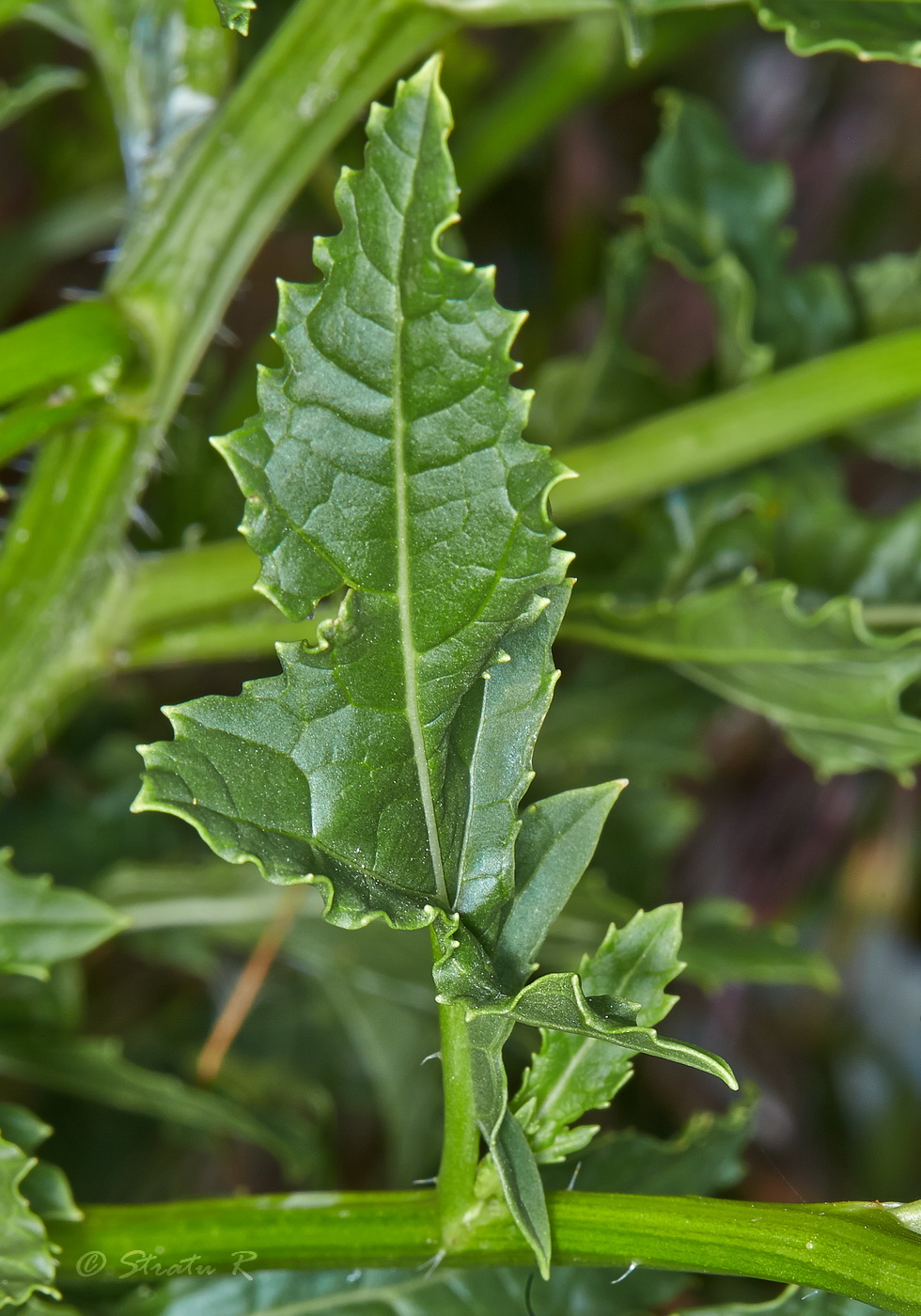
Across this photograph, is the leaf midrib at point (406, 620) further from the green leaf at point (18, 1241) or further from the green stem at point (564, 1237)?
the green leaf at point (18, 1241)

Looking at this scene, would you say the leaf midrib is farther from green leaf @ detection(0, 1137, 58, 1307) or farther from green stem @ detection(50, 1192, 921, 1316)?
green leaf @ detection(0, 1137, 58, 1307)

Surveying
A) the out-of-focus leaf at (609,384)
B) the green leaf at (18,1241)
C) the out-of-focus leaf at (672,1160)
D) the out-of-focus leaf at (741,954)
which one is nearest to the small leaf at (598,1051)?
the out-of-focus leaf at (672,1160)

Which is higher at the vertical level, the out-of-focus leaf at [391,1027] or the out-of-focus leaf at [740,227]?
the out-of-focus leaf at [740,227]

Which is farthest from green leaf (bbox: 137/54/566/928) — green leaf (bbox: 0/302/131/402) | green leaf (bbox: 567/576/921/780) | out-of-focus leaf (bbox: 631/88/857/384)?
out-of-focus leaf (bbox: 631/88/857/384)

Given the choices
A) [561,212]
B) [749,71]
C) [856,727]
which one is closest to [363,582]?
[856,727]

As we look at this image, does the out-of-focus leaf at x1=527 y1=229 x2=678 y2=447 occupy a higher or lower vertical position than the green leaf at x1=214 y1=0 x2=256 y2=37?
lower

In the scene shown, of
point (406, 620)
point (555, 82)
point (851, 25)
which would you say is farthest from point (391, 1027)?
point (555, 82)

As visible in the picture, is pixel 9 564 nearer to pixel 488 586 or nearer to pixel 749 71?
pixel 488 586
